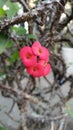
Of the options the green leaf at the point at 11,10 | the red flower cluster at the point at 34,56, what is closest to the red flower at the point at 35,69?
the red flower cluster at the point at 34,56

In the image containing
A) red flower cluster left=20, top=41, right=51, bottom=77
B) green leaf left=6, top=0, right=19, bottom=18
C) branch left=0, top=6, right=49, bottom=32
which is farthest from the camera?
red flower cluster left=20, top=41, right=51, bottom=77

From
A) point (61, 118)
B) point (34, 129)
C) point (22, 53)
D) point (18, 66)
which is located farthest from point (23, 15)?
point (34, 129)

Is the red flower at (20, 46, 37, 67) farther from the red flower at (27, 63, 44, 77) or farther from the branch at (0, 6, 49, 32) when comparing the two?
the branch at (0, 6, 49, 32)

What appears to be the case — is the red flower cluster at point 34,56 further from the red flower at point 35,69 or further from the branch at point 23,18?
the branch at point 23,18

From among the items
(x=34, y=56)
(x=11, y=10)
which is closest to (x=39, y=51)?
(x=34, y=56)

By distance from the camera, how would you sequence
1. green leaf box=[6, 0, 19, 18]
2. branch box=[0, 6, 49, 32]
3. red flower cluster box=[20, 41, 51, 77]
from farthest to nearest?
1. red flower cluster box=[20, 41, 51, 77]
2. green leaf box=[6, 0, 19, 18]
3. branch box=[0, 6, 49, 32]

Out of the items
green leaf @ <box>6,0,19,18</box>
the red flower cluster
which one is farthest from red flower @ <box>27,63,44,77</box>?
green leaf @ <box>6,0,19,18</box>

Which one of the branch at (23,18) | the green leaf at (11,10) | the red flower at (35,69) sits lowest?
the red flower at (35,69)

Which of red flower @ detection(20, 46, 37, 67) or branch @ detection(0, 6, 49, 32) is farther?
red flower @ detection(20, 46, 37, 67)

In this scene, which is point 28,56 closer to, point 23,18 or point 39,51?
point 39,51

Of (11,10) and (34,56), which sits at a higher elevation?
(11,10)

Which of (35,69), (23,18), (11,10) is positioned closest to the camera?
(23,18)

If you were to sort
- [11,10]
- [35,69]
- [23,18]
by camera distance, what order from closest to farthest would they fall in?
[23,18] < [11,10] < [35,69]
